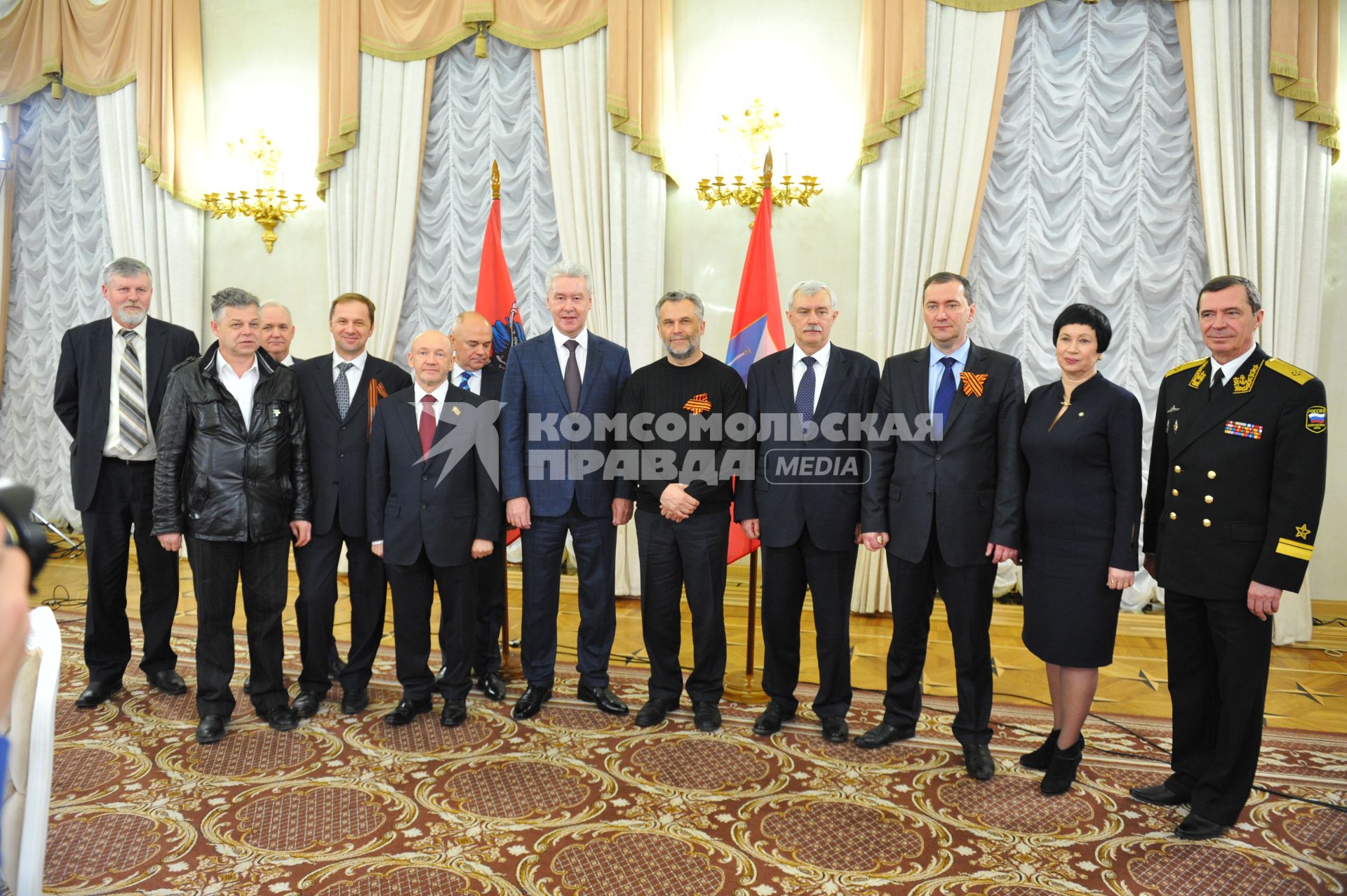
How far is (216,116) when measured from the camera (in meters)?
6.90

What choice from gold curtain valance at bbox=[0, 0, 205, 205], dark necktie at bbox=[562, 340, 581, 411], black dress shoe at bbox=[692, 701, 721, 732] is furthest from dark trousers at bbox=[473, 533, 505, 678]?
gold curtain valance at bbox=[0, 0, 205, 205]

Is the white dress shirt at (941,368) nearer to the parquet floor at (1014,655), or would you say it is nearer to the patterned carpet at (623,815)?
the patterned carpet at (623,815)

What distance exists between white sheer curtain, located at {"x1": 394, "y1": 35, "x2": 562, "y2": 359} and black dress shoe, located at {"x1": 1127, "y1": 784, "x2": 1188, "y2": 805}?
181 inches

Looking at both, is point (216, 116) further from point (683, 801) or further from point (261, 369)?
point (683, 801)

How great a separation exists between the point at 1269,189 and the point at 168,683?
20.6 ft

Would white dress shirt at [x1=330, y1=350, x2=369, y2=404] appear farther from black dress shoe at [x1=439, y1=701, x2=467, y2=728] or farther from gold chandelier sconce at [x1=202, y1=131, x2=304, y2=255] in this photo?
gold chandelier sconce at [x1=202, y1=131, x2=304, y2=255]

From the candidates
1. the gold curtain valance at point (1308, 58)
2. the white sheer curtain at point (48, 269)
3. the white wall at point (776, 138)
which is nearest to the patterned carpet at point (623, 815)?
the white wall at point (776, 138)

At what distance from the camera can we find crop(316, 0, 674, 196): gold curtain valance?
564 centimetres

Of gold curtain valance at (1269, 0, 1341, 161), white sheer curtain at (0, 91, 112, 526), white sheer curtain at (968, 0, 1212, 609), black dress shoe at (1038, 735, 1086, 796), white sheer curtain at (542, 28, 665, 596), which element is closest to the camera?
black dress shoe at (1038, 735, 1086, 796)

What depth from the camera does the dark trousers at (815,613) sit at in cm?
334

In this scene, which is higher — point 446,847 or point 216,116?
point 216,116

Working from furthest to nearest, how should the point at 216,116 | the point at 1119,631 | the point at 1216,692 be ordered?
the point at 216,116 < the point at 1119,631 < the point at 1216,692

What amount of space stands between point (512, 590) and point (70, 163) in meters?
5.53

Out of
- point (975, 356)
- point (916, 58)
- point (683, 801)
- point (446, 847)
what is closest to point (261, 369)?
point (446, 847)
